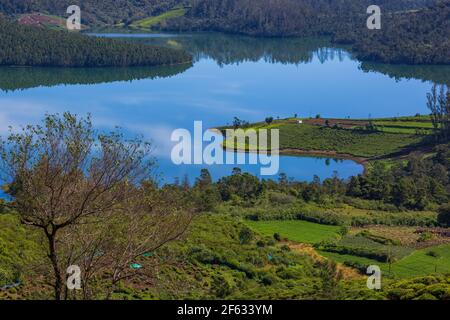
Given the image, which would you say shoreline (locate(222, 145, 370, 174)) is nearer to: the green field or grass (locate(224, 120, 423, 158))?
grass (locate(224, 120, 423, 158))

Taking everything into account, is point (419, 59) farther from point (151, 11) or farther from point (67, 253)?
point (67, 253)

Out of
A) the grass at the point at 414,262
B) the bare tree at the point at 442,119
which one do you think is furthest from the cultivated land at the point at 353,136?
Answer: the grass at the point at 414,262

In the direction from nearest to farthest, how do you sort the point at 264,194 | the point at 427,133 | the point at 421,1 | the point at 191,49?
the point at 264,194 → the point at 427,133 → the point at 191,49 → the point at 421,1

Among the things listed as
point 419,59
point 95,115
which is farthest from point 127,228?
point 419,59

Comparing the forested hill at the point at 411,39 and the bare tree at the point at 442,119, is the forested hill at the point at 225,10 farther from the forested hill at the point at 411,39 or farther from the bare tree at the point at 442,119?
the bare tree at the point at 442,119

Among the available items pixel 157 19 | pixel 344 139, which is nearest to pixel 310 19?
pixel 157 19

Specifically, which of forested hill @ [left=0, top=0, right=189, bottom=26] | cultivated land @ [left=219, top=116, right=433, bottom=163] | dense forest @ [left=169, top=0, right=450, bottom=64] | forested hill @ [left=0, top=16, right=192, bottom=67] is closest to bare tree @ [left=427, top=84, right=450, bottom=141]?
cultivated land @ [left=219, top=116, right=433, bottom=163]
